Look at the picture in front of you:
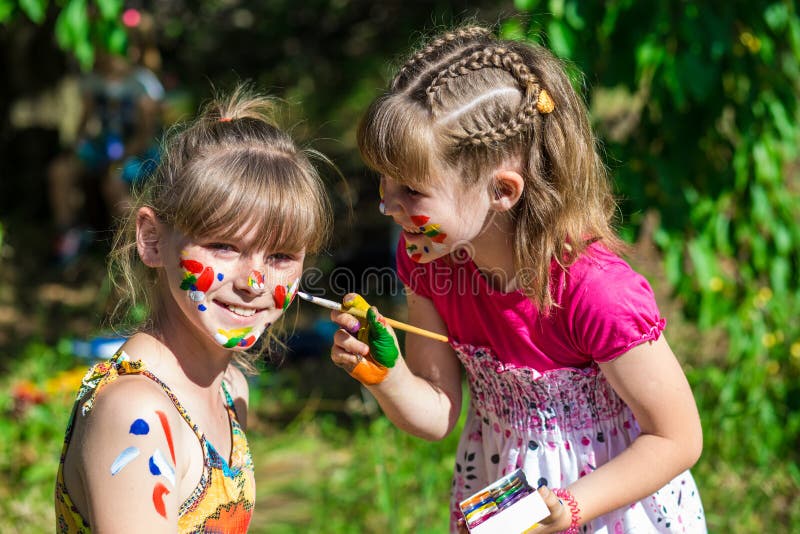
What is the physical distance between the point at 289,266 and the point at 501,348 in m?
0.45

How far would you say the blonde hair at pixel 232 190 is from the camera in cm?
137

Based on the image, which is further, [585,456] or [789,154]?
[789,154]

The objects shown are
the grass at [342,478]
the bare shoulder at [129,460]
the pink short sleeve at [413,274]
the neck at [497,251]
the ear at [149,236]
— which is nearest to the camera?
the bare shoulder at [129,460]

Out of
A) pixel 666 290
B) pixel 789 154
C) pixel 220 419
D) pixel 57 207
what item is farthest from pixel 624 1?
pixel 57 207

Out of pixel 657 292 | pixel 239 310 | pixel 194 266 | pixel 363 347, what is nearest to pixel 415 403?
pixel 363 347

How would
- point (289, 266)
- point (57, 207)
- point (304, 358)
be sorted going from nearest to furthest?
point (289, 266), point (304, 358), point (57, 207)

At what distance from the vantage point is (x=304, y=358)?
4164 millimetres

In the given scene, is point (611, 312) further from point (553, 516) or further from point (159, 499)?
point (159, 499)

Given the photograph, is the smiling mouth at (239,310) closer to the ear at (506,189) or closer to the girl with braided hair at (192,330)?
the girl with braided hair at (192,330)

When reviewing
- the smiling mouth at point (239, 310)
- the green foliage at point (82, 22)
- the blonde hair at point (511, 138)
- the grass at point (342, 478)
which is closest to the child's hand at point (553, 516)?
the blonde hair at point (511, 138)

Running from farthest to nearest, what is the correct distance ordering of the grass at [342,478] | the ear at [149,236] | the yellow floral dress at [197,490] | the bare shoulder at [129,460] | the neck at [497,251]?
the grass at [342,478]
the neck at [497,251]
the ear at [149,236]
the yellow floral dress at [197,490]
the bare shoulder at [129,460]

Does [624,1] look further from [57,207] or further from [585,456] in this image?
[57,207]

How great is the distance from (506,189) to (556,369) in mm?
354

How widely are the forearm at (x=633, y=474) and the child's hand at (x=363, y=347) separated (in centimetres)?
A: 40
